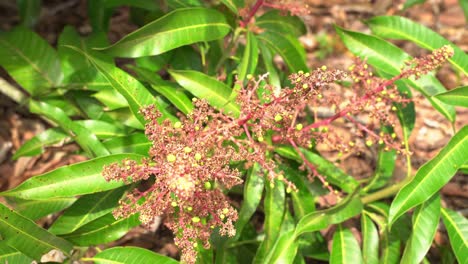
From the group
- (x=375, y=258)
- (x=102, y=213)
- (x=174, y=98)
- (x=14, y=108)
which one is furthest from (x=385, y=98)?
(x=14, y=108)

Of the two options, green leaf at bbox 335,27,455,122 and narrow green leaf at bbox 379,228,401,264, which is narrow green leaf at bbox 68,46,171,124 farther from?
narrow green leaf at bbox 379,228,401,264

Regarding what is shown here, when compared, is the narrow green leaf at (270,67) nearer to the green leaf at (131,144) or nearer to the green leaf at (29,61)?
the green leaf at (131,144)

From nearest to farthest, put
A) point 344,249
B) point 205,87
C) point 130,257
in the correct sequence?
point 130,257, point 205,87, point 344,249

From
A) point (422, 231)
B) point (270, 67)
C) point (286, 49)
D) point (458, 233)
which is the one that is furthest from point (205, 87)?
point (458, 233)

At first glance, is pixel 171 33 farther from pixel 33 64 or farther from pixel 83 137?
pixel 33 64

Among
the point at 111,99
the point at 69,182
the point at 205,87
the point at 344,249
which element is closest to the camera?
the point at 69,182

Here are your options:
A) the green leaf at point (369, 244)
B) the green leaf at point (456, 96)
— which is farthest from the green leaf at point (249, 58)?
the green leaf at point (369, 244)
